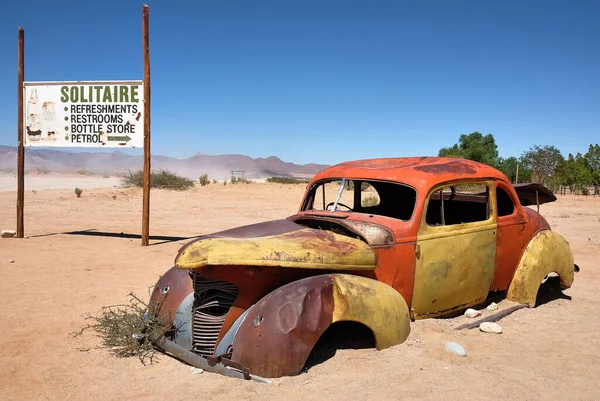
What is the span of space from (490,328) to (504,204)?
155 centimetres

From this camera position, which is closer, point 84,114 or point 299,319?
point 299,319

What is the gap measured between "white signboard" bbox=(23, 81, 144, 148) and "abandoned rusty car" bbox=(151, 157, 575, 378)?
614cm

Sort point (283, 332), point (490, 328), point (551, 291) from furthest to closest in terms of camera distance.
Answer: point (551, 291) → point (490, 328) → point (283, 332)

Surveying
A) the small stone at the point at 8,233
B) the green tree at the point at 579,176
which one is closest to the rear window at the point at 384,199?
the small stone at the point at 8,233

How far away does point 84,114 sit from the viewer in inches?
418

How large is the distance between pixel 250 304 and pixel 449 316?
7.12ft

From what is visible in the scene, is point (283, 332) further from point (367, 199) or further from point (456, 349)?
point (367, 199)

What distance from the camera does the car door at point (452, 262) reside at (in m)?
4.45

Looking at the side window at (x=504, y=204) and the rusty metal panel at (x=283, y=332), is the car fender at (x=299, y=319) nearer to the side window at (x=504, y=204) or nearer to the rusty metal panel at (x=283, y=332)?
the rusty metal panel at (x=283, y=332)

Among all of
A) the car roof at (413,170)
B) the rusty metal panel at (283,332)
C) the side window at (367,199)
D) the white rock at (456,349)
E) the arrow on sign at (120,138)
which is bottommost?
the white rock at (456,349)

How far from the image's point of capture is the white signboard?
10211mm

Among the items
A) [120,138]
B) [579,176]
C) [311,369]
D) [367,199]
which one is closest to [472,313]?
[311,369]

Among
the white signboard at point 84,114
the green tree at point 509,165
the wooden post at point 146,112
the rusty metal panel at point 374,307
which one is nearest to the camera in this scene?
the rusty metal panel at point 374,307

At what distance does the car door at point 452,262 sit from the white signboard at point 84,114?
24.0ft
